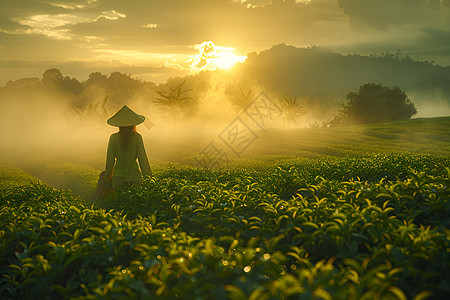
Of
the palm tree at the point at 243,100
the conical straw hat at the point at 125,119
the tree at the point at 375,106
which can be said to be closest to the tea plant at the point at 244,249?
the conical straw hat at the point at 125,119

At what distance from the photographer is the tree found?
70.6m

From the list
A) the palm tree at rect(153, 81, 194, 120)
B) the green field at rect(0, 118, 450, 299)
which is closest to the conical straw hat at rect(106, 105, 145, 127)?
the green field at rect(0, 118, 450, 299)

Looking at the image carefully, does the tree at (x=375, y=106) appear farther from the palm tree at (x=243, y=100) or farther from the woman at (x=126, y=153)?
the woman at (x=126, y=153)

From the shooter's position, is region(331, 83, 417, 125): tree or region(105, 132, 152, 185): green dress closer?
region(105, 132, 152, 185): green dress

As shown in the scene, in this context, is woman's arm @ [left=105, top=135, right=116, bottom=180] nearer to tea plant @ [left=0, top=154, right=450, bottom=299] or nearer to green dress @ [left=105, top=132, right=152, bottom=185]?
green dress @ [left=105, top=132, right=152, bottom=185]

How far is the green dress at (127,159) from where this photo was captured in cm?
1005

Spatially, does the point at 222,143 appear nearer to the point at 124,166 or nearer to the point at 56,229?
the point at 124,166

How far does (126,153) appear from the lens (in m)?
10.1

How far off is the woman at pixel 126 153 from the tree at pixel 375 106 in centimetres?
6594

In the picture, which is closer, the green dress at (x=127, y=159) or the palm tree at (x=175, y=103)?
the green dress at (x=127, y=159)

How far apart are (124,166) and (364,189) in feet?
20.9

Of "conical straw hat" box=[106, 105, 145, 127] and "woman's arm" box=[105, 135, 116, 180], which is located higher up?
"conical straw hat" box=[106, 105, 145, 127]

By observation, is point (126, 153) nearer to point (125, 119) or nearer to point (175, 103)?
point (125, 119)

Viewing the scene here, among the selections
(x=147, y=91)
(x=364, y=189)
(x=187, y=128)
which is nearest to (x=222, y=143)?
(x=187, y=128)
